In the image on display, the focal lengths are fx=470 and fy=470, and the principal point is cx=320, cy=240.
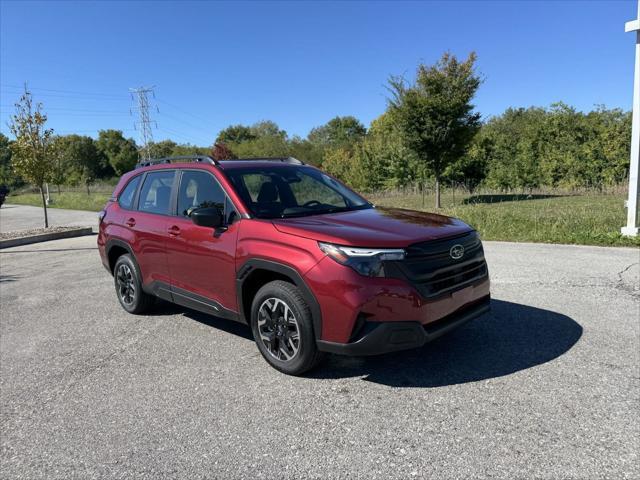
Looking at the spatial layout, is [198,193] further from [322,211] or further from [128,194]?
[128,194]

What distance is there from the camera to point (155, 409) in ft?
11.1

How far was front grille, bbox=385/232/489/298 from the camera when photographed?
3.29m

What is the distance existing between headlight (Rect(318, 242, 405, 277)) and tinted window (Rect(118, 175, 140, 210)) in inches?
133

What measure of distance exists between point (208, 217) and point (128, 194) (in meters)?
2.27

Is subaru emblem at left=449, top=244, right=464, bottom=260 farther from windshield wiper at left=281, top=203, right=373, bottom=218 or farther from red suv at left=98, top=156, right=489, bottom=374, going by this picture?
windshield wiper at left=281, top=203, right=373, bottom=218

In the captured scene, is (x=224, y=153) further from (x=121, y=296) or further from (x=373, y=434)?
(x=373, y=434)

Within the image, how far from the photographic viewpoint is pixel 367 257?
10.7ft

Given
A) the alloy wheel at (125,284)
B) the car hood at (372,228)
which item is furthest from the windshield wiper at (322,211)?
the alloy wheel at (125,284)

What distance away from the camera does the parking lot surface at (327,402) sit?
2.69 m

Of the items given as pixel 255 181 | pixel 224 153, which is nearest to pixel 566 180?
pixel 224 153

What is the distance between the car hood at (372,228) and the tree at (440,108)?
54.1 feet

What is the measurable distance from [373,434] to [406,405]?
43cm

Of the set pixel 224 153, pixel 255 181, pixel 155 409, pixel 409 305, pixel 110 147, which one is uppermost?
pixel 110 147

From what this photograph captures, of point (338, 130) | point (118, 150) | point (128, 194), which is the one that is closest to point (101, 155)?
point (118, 150)
